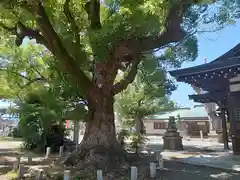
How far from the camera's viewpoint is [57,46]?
9.63 m

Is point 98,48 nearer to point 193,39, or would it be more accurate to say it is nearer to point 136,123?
point 193,39

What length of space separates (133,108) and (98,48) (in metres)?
14.2

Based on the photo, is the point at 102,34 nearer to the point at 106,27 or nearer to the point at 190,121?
the point at 106,27

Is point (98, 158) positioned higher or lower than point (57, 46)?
lower

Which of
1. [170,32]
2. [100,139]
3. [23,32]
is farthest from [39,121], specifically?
[170,32]

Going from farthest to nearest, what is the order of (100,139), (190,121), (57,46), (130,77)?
1. (190,121)
2. (130,77)
3. (100,139)
4. (57,46)

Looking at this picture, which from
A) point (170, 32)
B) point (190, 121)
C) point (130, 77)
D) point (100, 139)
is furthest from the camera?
point (190, 121)

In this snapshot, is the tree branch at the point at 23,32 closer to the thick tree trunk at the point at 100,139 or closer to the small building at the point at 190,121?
the thick tree trunk at the point at 100,139

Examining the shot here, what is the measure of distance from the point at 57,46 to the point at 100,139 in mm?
3864

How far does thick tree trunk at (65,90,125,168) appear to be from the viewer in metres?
10.2

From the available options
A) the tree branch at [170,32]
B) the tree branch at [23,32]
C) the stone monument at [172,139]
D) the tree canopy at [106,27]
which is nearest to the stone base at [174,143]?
the stone monument at [172,139]

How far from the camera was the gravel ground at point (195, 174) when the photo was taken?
8.46 m

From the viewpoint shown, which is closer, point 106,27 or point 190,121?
point 106,27

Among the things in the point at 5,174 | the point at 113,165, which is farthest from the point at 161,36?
the point at 5,174
